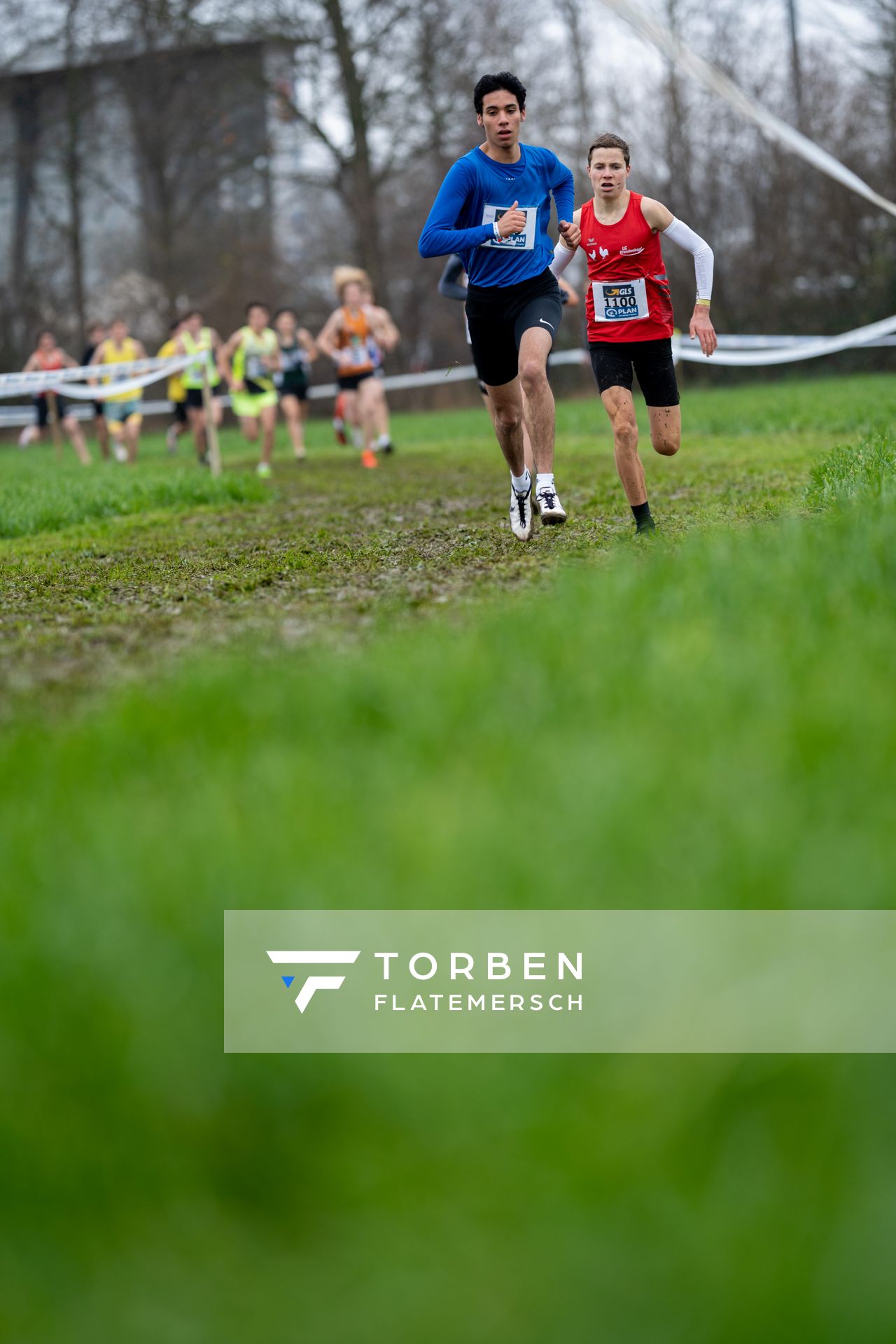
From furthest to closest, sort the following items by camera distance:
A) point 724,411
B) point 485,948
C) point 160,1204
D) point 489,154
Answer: point 724,411 < point 489,154 < point 485,948 < point 160,1204

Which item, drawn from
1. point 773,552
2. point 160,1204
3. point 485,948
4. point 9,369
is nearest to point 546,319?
point 773,552

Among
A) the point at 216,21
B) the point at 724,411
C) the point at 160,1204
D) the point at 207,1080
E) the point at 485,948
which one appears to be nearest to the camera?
the point at 160,1204

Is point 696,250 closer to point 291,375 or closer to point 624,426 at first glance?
point 624,426

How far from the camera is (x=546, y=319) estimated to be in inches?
329

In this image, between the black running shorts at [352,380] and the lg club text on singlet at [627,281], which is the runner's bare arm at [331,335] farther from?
the lg club text on singlet at [627,281]

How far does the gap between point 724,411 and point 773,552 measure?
15.9 metres

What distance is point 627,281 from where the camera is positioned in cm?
789

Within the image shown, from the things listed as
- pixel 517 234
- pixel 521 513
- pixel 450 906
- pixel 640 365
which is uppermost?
pixel 517 234

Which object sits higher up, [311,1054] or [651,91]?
[651,91]

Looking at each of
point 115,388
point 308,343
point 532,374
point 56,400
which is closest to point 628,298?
point 532,374

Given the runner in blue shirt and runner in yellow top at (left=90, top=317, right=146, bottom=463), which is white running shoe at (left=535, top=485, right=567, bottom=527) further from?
runner in yellow top at (left=90, top=317, right=146, bottom=463)

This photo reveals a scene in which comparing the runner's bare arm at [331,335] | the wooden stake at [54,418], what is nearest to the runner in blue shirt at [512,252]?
the runner's bare arm at [331,335]

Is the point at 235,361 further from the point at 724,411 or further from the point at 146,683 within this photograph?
the point at 146,683

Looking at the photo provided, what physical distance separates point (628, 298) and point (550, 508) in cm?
124
